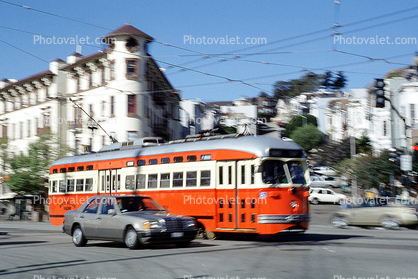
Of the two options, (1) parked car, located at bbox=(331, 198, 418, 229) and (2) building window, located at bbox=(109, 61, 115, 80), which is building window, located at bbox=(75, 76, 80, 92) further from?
(1) parked car, located at bbox=(331, 198, 418, 229)

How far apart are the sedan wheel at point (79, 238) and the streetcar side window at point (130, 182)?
469 centimetres

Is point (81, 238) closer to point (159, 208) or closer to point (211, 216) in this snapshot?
point (159, 208)

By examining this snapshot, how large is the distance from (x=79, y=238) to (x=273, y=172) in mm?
5938

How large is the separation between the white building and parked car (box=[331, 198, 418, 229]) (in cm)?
1629

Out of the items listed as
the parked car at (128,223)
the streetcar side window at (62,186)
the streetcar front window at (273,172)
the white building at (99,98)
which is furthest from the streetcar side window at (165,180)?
the white building at (99,98)

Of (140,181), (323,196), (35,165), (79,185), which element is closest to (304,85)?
(323,196)

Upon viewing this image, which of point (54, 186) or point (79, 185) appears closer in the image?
point (79, 185)

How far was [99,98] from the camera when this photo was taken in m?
42.8

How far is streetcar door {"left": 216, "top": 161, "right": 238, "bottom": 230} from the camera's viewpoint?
16.0 metres

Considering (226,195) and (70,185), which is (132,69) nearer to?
(70,185)

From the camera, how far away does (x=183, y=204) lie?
17406mm

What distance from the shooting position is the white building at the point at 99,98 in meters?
40.7

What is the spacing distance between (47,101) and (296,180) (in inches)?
1433

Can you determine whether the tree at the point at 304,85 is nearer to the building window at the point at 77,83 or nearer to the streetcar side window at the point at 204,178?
the building window at the point at 77,83
